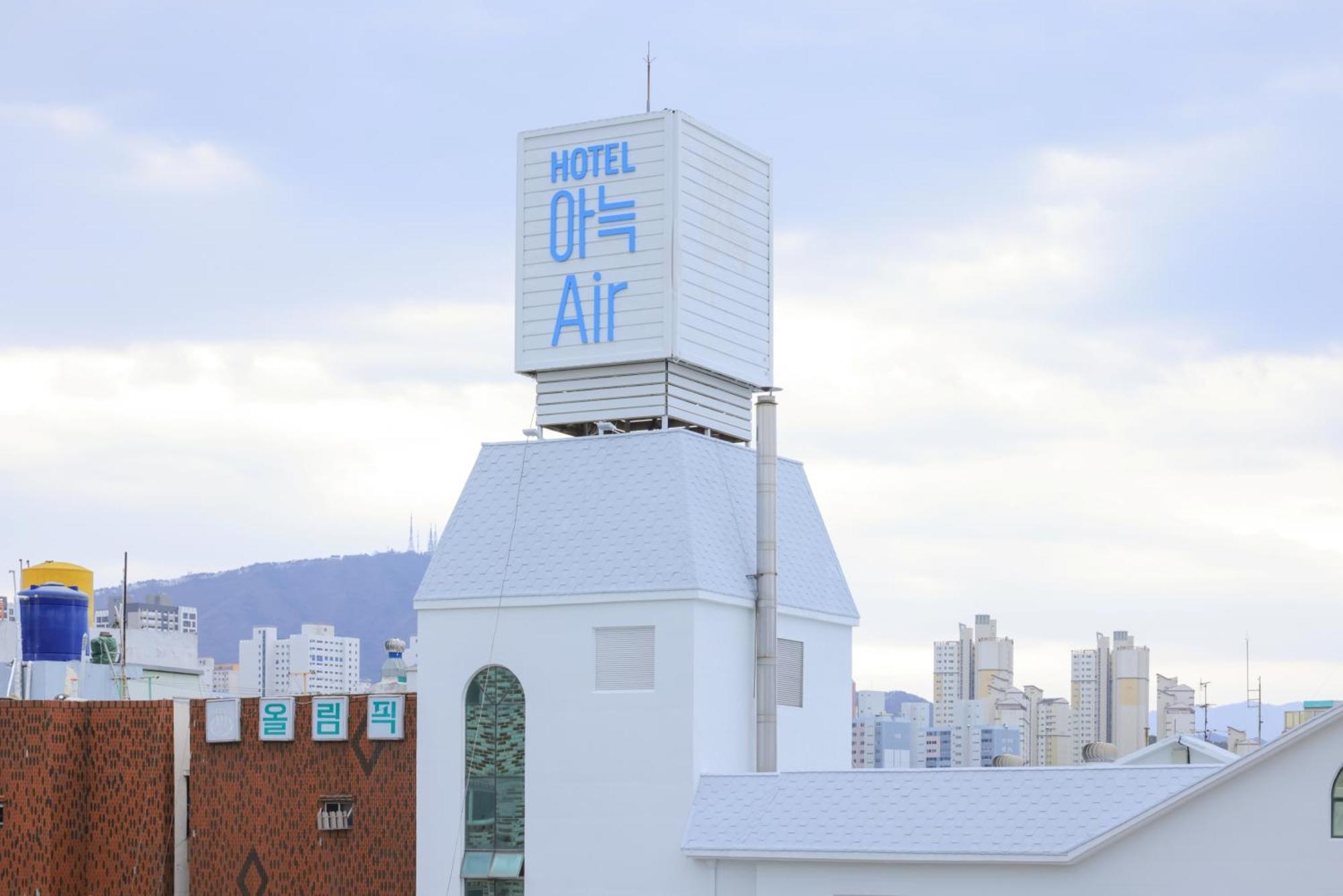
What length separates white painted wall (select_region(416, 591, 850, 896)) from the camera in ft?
142

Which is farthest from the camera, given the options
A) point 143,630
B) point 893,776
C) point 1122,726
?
point 1122,726

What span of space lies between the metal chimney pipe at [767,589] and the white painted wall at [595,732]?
393mm

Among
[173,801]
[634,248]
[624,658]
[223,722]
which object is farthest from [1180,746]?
[173,801]

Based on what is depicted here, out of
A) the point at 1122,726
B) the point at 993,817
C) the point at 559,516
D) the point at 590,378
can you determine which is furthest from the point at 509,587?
the point at 1122,726

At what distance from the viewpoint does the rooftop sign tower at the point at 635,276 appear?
154 ft

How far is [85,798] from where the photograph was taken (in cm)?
5084

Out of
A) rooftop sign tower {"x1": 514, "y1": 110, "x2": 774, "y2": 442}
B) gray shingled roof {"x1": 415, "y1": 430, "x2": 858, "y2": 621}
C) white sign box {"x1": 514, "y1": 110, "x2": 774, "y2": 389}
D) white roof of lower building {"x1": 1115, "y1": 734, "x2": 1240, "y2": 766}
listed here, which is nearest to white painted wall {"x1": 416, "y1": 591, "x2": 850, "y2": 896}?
gray shingled roof {"x1": 415, "y1": 430, "x2": 858, "y2": 621}

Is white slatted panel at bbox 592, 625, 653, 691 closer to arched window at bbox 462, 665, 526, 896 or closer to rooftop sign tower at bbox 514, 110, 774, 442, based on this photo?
arched window at bbox 462, 665, 526, 896

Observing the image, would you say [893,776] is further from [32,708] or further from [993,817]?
[32,708]

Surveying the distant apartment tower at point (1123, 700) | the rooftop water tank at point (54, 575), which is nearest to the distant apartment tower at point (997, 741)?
the distant apartment tower at point (1123, 700)

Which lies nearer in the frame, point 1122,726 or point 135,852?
point 135,852

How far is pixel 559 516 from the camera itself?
152 ft

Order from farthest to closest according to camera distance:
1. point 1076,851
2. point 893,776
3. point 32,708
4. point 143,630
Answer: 1. point 143,630
2. point 32,708
3. point 893,776
4. point 1076,851

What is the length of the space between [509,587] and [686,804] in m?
6.57
